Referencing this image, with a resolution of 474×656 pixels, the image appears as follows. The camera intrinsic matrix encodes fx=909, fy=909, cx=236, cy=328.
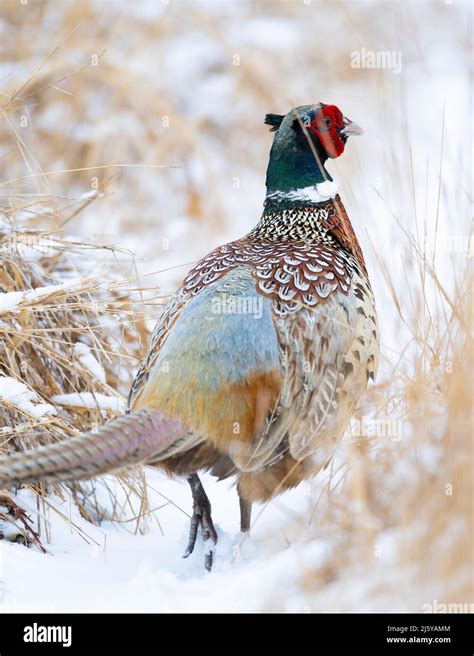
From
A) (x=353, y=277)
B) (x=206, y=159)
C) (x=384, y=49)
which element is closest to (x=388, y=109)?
(x=384, y=49)

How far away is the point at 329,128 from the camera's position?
127 inches

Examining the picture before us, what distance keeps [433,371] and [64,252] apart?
1.80 m

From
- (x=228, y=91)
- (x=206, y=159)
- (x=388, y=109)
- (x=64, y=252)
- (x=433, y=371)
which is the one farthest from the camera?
(x=228, y=91)

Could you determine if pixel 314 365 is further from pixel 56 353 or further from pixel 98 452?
pixel 56 353

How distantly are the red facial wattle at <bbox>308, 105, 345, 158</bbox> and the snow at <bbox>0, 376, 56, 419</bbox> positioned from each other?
1306mm

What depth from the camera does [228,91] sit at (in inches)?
300

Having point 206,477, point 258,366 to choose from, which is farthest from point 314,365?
point 206,477

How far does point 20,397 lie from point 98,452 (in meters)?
0.89

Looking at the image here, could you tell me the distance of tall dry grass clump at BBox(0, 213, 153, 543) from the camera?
2.99m

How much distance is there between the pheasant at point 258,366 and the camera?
246 cm


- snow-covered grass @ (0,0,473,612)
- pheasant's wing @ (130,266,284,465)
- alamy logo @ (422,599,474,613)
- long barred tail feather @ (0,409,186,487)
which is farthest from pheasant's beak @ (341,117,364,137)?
alamy logo @ (422,599,474,613)

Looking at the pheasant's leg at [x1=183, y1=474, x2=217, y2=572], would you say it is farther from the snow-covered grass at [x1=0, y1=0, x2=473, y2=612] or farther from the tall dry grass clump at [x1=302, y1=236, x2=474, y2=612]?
the tall dry grass clump at [x1=302, y1=236, x2=474, y2=612]

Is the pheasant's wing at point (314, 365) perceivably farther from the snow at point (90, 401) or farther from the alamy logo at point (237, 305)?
the snow at point (90, 401)
